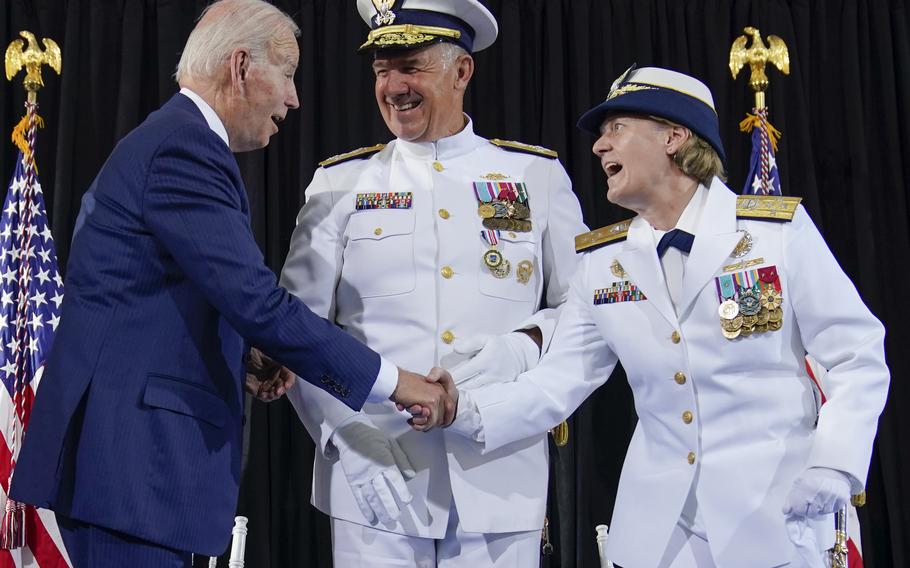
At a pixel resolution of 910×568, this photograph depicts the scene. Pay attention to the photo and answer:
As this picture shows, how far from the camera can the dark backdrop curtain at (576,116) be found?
4.13 meters

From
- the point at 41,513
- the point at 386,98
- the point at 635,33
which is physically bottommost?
the point at 41,513

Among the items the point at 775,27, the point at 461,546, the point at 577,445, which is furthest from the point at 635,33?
the point at 461,546

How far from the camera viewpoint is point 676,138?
89.1 inches

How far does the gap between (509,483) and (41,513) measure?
6.16 feet

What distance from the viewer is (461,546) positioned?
2285mm

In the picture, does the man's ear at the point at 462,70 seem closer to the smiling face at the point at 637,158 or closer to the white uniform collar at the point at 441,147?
the white uniform collar at the point at 441,147

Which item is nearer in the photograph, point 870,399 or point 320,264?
point 870,399

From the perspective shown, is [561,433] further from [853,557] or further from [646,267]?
[853,557]

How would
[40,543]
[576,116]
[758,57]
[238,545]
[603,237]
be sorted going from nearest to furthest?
[603,237] < [238,545] < [40,543] < [758,57] < [576,116]

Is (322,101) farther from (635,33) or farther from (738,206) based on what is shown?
(738,206)

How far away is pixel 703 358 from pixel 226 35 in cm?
118

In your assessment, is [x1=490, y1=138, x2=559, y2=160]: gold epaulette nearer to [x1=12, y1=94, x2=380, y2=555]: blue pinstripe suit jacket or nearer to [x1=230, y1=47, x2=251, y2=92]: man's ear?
[x1=230, y1=47, x2=251, y2=92]: man's ear

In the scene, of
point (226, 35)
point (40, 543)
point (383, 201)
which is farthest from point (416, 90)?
point (40, 543)

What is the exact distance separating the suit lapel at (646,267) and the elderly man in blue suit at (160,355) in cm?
63
